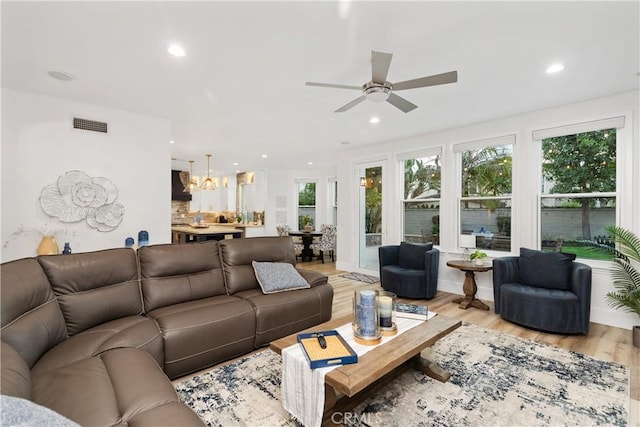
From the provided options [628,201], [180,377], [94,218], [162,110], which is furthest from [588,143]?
[94,218]

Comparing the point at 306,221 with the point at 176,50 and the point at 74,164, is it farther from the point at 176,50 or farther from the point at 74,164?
the point at 176,50

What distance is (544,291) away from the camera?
133 inches

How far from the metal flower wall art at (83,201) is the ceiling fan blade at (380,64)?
364 centimetres

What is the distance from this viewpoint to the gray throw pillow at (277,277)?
3127mm

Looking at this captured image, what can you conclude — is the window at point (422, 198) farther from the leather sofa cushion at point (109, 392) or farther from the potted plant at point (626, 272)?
the leather sofa cushion at point (109, 392)

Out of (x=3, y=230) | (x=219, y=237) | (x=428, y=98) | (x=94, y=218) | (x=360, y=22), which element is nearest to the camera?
(x=360, y=22)

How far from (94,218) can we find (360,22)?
3.88 m

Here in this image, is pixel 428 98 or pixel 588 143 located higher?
pixel 428 98

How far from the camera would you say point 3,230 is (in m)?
3.30

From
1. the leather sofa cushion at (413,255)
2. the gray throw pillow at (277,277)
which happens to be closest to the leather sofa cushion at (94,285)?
the gray throw pillow at (277,277)

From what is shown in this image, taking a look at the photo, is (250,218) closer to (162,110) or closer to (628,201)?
(162,110)

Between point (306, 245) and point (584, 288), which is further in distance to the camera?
point (306, 245)

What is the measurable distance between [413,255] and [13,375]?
4506 mm
